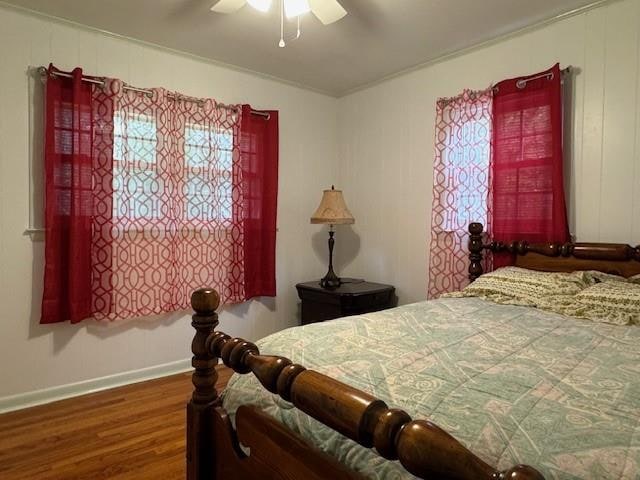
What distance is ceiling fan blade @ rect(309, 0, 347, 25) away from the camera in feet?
6.49

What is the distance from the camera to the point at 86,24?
8.42ft

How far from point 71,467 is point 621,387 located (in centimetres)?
215

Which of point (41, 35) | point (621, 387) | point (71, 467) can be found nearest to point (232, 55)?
point (41, 35)

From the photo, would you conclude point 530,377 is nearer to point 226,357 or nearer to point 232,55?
point 226,357

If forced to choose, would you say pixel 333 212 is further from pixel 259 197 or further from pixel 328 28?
pixel 328 28

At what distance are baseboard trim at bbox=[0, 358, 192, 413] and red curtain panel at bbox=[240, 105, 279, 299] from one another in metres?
0.78

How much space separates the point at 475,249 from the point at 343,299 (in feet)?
3.27

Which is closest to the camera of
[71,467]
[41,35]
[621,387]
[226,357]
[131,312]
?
[621,387]

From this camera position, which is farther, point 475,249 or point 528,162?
point 475,249

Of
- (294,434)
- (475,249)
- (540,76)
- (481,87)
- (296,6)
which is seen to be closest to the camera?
(294,434)

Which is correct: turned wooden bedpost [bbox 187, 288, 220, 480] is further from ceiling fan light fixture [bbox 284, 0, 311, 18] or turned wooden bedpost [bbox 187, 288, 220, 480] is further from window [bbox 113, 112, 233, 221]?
window [bbox 113, 112, 233, 221]

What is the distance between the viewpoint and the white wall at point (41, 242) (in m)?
2.40

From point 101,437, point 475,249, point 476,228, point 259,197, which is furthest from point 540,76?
point 101,437

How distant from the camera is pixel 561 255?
233 cm
